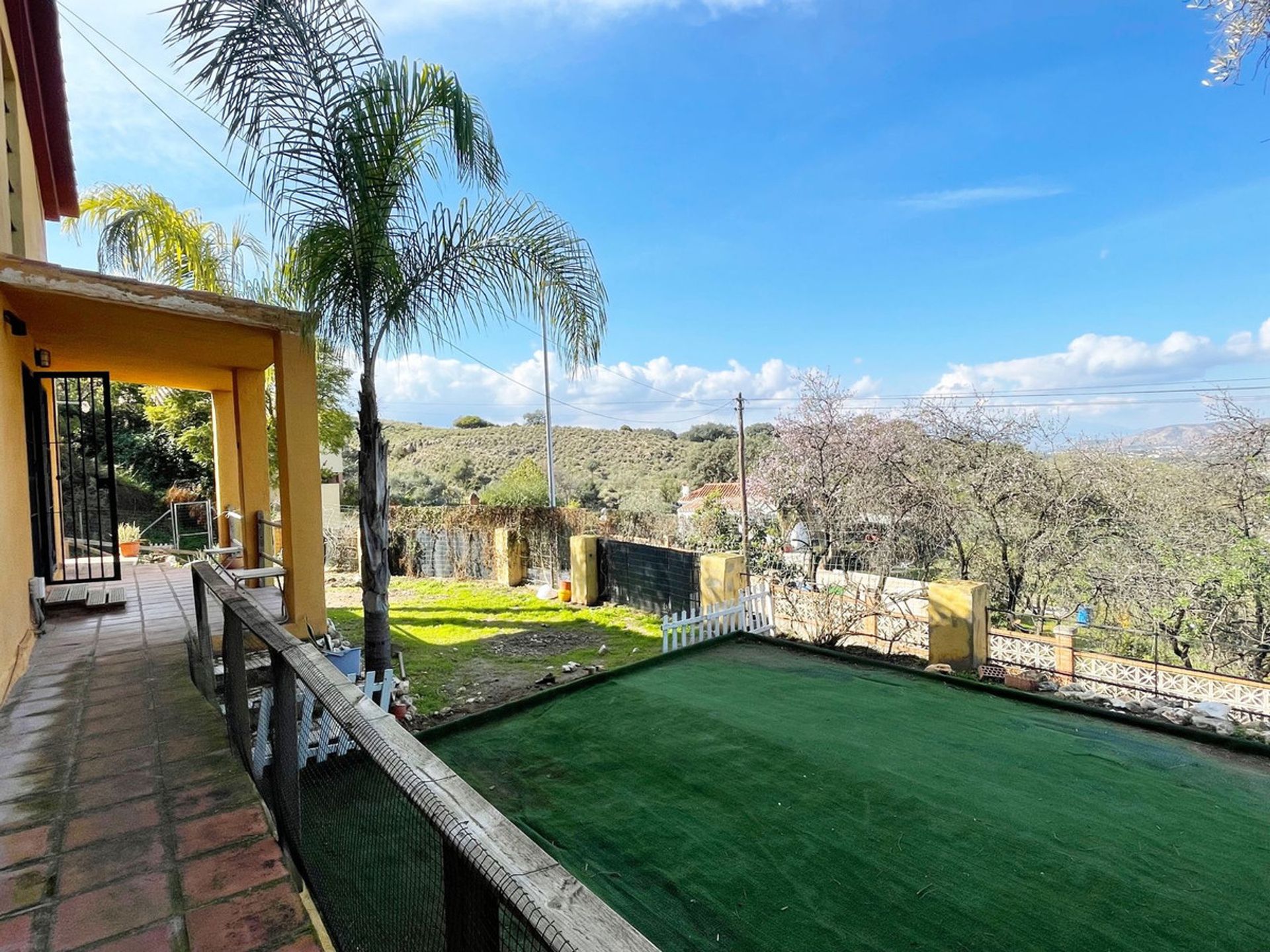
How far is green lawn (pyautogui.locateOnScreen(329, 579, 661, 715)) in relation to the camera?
23.9 feet

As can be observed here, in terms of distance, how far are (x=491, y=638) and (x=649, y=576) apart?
297 centimetres

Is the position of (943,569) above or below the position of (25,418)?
below

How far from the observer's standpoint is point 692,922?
2.64 m

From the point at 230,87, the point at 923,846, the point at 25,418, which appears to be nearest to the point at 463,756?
the point at 923,846

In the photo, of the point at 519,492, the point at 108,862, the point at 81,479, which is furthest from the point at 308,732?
the point at 519,492

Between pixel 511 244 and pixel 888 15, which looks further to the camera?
pixel 888 15

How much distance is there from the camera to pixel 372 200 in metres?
4.95

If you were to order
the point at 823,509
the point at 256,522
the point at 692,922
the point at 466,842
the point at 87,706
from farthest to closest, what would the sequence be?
the point at 823,509 < the point at 256,522 < the point at 87,706 < the point at 692,922 < the point at 466,842

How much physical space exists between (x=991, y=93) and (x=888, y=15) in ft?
A: 11.5

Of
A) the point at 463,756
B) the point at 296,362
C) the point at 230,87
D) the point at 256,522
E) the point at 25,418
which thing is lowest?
the point at 463,756

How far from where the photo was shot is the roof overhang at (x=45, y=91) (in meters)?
5.60

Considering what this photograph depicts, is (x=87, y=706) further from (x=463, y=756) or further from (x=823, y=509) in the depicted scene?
(x=823, y=509)

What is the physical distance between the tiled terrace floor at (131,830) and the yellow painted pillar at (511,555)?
10326 mm

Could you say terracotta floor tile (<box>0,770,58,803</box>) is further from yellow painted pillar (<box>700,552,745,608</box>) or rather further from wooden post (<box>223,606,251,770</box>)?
yellow painted pillar (<box>700,552,745,608</box>)
